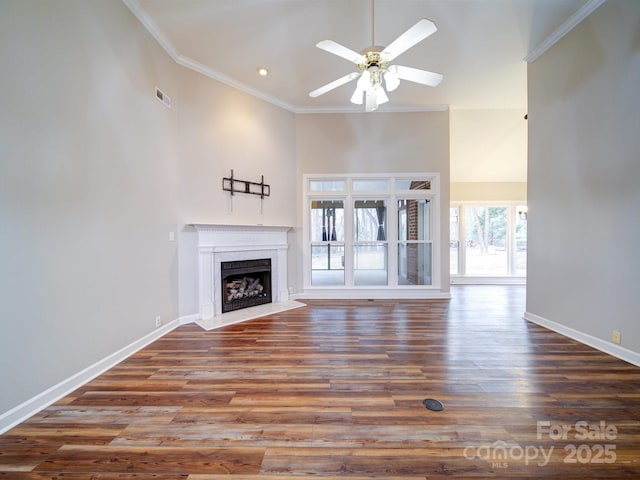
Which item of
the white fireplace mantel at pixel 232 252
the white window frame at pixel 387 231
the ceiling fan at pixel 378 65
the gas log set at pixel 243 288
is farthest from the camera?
the white window frame at pixel 387 231

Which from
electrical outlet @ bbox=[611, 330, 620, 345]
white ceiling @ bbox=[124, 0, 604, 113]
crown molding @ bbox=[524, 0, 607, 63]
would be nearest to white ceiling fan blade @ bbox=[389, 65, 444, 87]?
white ceiling @ bbox=[124, 0, 604, 113]

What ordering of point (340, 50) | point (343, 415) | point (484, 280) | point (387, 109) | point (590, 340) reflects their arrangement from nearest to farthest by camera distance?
point (343, 415)
point (340, 50)
point (590, 340)
point (387, 109)
point (484, 280)

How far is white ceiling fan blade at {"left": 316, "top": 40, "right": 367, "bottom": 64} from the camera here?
215 cm

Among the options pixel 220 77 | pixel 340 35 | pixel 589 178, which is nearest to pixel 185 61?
pixel 220 77

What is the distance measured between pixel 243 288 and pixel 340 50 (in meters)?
3.58

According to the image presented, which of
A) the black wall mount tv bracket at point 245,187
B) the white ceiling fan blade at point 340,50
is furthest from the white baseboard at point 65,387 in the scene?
the white ceiling fan blade at point 340,50

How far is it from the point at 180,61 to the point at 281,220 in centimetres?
271

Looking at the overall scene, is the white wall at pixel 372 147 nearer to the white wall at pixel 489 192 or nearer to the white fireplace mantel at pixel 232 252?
the white fireplace mantel at pixel 232 252

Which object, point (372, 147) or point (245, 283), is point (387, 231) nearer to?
point (372, 147)

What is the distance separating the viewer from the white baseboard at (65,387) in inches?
67.0

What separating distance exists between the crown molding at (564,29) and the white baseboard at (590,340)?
3.48 metres

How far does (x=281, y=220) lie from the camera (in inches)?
191

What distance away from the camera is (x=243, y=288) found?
4426 mm

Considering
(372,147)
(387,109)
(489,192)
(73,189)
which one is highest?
(387,109)
